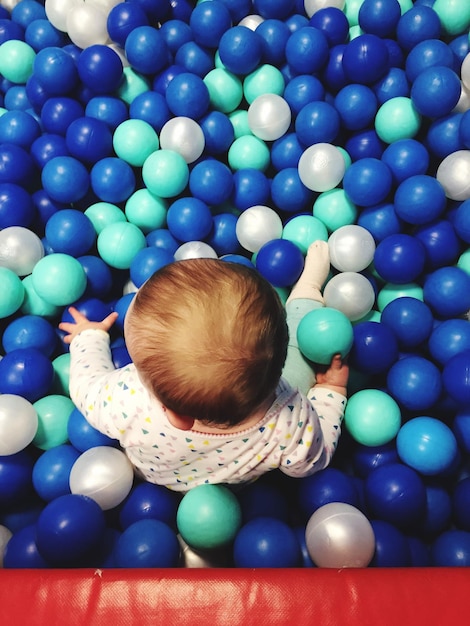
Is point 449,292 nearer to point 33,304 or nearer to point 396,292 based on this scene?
point 396,292

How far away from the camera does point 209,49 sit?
1.54m

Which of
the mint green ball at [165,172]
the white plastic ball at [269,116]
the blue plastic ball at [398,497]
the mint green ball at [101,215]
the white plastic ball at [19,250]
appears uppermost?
the white plastic ball at [269,116]

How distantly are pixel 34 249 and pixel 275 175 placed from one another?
67 cm

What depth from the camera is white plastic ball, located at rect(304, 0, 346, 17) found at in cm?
152

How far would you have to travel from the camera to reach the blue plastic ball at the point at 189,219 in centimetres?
132

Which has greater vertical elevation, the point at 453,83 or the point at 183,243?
the point at 453,83

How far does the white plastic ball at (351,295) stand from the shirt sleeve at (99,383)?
0.48 meters

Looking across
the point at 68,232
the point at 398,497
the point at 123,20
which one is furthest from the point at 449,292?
the point at 123,20

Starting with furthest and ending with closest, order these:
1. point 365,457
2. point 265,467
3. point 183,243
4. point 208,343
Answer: point 183,243
point 365,457
point 265,467
point 208,343

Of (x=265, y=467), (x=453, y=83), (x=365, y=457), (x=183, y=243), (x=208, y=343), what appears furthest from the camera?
(x=183, y=243)

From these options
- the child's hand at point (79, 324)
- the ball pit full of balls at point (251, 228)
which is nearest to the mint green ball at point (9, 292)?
the ball pit full of balls at point (251, 228)

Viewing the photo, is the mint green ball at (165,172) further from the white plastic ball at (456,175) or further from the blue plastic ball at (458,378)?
the blue plastic ball at (458,378)

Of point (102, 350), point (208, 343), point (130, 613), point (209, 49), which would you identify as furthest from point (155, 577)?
point (209, 49)

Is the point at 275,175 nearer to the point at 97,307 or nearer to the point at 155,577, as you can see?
the point at 97,307
